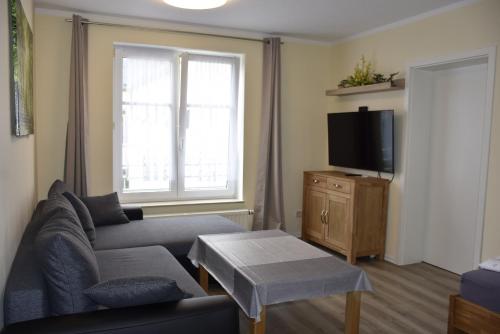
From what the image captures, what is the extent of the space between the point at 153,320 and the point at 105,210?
2.43m

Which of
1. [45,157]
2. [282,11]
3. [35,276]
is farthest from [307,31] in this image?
[35,276]

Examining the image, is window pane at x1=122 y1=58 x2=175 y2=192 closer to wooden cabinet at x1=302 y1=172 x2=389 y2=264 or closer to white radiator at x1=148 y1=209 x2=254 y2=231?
white radiator at x1=148 y1=209 x2=254 y2=231

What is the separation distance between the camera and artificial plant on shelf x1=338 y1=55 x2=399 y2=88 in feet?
15.1

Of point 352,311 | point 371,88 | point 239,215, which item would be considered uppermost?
point 371,88

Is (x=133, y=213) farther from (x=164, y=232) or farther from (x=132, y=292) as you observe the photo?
(x=132, y=292)

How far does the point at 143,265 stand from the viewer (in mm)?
2836

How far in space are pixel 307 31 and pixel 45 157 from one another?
3246 millimetres

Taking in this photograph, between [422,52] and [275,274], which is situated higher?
[422,52]

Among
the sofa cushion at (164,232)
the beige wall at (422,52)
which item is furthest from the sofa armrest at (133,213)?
the beige wall at (422,52)

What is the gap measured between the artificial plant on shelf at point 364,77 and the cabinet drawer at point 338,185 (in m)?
1.14

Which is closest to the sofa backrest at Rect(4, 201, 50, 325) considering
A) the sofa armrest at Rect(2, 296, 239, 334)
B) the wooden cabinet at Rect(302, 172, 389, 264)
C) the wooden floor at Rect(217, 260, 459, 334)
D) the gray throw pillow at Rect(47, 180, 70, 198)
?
the sofa armrest at Rect(2, 296, 239, 334)

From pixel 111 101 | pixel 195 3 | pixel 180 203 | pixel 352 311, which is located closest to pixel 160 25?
pixel 111 101

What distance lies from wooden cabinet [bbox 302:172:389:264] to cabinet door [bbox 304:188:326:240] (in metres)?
0.03

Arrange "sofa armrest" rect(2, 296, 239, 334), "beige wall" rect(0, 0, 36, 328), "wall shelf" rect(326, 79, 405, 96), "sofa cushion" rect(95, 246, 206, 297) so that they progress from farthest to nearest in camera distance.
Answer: "wall shelf" rect(326, 79, 405, 96) < "sofa cushion" rect(95, 246, 206, 297) < "beige wall" rect(0, 0, 36, 328) < "sofa armrest" rect(2, 296, 239, 334)
